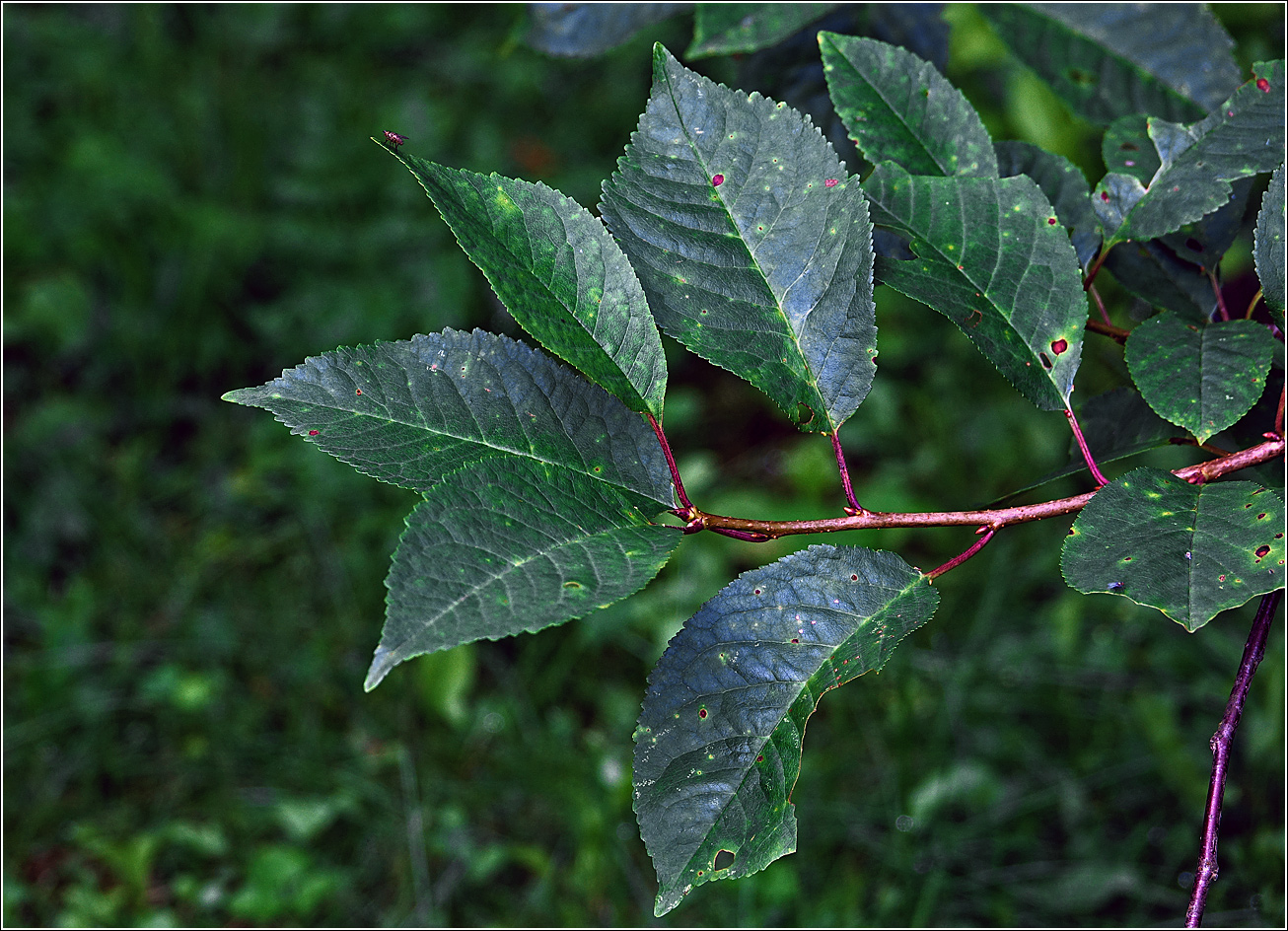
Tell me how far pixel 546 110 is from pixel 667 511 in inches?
109

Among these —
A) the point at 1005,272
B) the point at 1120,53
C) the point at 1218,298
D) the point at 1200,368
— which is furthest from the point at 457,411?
the point at 1120,53

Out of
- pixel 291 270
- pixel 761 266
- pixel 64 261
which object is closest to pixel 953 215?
pixel 761 266

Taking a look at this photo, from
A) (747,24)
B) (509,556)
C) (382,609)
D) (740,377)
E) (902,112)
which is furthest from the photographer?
(382,609)

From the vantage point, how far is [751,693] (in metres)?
Result: 0.53

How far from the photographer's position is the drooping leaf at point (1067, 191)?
0.71 metres

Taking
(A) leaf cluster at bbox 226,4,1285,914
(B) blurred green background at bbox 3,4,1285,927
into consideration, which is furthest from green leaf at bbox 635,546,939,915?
(B) blurred green background at bbox 3,4,1285,927

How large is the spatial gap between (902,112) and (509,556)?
0.45 m

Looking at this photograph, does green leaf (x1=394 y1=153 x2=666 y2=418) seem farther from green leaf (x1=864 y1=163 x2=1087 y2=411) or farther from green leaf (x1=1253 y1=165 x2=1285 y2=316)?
green leaf (x1=1253 y1=165 x2=1285 y2=316)

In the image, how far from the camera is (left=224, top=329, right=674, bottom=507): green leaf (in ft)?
1.75

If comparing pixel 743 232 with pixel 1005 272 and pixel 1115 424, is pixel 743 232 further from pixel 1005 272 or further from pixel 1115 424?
pixel 1115 424

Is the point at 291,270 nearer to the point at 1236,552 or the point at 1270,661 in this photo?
the point at 1270,661

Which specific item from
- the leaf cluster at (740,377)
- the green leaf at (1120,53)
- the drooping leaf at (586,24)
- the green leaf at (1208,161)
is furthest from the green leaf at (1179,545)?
the drooping leaf at (586,24)

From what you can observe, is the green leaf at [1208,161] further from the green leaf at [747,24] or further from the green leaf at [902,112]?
the green leaf at [747,24]

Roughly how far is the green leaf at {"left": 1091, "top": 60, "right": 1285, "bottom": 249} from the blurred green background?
1.45 ft
